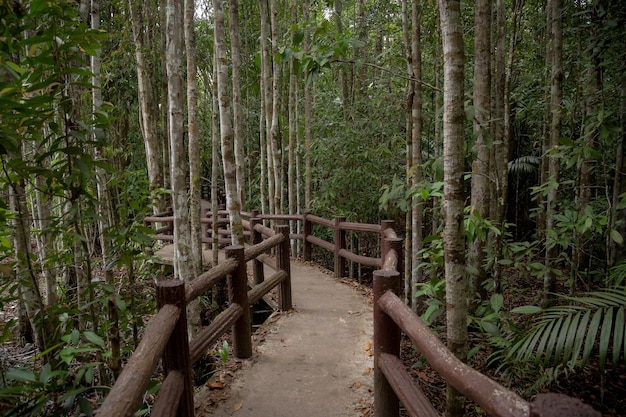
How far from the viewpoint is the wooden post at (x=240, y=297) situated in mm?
3725

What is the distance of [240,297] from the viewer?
3775 mm

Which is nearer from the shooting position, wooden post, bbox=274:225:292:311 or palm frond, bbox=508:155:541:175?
wooden post, bbox=274:225:292:311

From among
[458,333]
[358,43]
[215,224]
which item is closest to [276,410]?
[458,333]

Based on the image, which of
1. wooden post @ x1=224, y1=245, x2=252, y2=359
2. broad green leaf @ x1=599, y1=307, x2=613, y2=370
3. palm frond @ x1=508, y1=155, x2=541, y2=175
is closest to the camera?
broad green leaf @ x1=599, y1=307, x2=613, y2=370

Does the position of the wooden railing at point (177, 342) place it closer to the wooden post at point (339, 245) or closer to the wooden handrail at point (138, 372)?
the wooden handrail at point (138, 372)

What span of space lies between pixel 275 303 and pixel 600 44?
4.80 metres

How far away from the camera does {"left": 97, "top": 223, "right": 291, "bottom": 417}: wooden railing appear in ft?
5.04

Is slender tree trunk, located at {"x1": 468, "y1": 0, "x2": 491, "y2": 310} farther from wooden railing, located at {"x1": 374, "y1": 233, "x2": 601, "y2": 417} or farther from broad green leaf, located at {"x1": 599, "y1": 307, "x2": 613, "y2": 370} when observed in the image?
broad green leaf, located at {"x1": 599, "y1": 307, "x2": 613, "y2": 370}

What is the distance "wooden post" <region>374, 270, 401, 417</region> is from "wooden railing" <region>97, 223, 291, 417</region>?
4.07ft

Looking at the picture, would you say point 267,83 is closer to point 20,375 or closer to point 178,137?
point 178,137

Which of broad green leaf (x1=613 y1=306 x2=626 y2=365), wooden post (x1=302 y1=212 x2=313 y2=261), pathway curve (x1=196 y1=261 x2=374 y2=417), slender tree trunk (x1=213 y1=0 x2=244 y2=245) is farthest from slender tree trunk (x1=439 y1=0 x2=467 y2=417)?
wooden post (x1=302 y1=212 x2=313 y2=261)

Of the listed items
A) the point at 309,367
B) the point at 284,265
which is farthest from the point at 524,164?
the point at 309,367

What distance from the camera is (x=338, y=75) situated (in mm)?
14930

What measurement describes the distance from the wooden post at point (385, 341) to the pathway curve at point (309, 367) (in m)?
0.36
